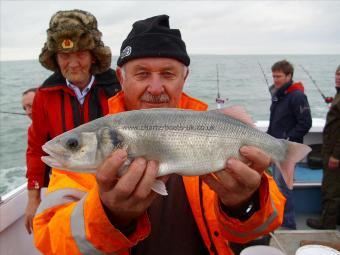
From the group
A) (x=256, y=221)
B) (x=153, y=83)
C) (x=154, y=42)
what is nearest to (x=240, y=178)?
(x=256, y=221)

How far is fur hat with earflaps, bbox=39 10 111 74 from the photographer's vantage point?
373 cm

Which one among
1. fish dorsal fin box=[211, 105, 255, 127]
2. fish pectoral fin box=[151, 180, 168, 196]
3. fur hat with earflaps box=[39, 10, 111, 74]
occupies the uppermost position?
fur hat with earflaps box=[39, 10, 111, 74]

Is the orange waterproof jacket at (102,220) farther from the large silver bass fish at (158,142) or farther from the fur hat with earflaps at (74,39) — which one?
the fur hat with earflaps at (74,39)

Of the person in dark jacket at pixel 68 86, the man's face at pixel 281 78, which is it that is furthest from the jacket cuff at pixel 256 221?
the man's face at pixel 281 78

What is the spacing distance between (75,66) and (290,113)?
15.1ft

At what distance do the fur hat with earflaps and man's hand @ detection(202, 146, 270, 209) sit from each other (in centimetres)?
233

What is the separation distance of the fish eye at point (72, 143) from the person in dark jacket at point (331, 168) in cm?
535

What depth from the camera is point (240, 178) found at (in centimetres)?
199

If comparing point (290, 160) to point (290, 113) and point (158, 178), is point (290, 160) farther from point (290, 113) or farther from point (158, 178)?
point (290, 113)

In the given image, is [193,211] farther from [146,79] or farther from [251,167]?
[146,79]

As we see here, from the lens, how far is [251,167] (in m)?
2.12

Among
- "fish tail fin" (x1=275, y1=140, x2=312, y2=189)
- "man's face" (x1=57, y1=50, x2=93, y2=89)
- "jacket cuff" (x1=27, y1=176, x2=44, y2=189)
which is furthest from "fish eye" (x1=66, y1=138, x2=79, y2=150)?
"jacket cuff" (x1=27, y1=176, x2=44, y2=189)

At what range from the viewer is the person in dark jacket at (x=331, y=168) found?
627cm

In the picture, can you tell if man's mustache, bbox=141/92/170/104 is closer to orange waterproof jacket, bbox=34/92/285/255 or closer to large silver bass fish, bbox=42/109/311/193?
orange waterproof jacket, bbox=34/92/285/255
